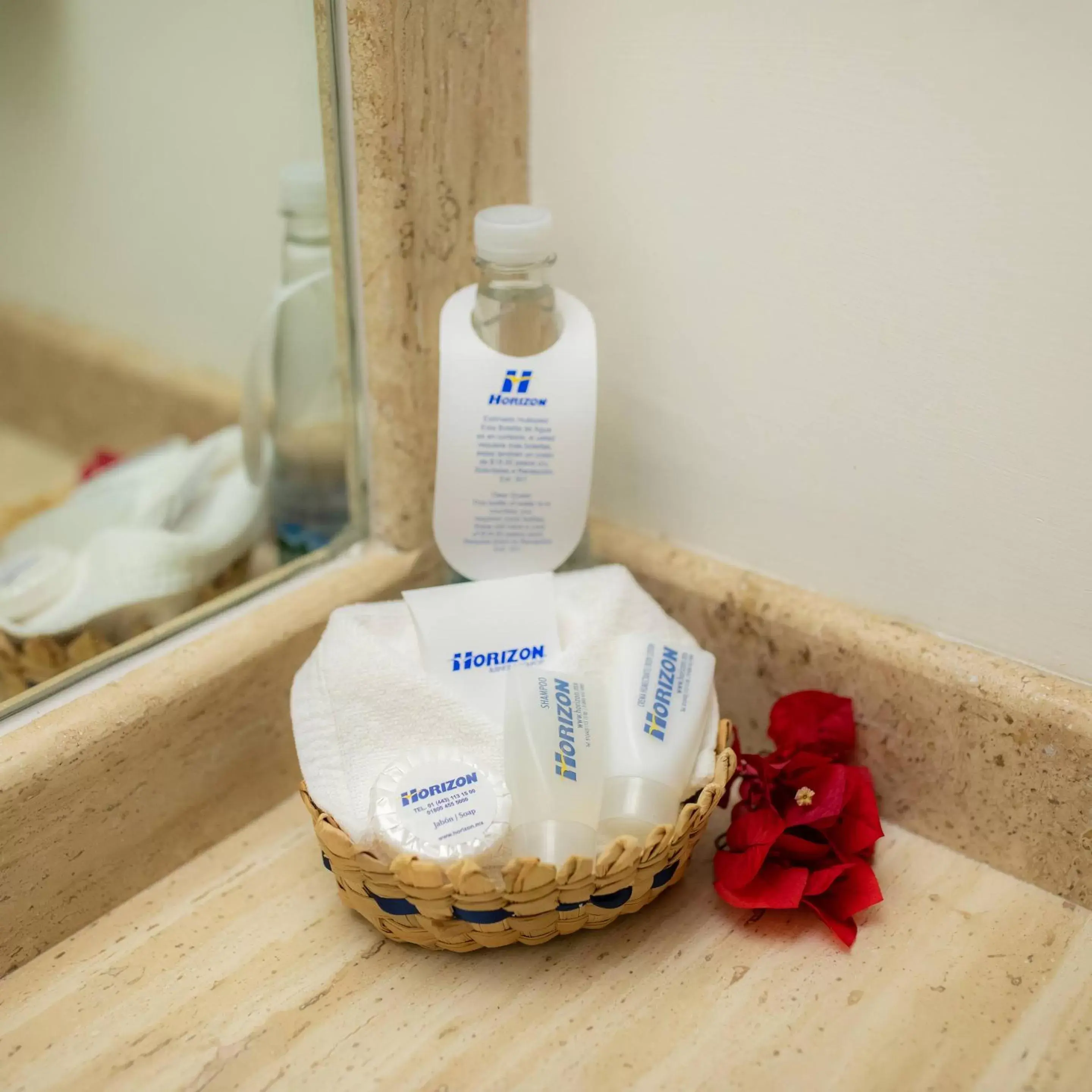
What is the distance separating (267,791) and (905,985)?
0.33 meters

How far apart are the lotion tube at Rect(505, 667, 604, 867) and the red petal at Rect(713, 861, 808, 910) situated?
0.27 ft

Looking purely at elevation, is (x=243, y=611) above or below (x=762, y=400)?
below

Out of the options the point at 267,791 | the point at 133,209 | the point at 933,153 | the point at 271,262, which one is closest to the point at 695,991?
the point at 267,791

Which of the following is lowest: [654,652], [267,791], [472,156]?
[267,791]

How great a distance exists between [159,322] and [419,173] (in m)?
0.36

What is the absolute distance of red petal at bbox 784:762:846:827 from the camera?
1.68 ft

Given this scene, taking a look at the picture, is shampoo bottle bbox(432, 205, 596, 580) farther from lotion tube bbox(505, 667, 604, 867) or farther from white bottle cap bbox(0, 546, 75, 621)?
white bottle cap bbox(0, 546, 75, 621)

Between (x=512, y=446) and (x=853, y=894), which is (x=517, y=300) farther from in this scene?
(x=853, y=894)

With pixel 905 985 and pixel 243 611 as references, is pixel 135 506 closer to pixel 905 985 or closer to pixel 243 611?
pixel 243 611

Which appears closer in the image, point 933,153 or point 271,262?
point 933,153

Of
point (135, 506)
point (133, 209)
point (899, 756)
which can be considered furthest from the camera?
point (133, 209)

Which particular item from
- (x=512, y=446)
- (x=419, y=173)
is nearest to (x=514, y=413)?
(x=512, y=446)

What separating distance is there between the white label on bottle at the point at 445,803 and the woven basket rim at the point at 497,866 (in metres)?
0.01

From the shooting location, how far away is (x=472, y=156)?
59cm
